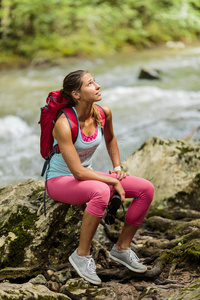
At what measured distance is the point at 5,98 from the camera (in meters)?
11.0

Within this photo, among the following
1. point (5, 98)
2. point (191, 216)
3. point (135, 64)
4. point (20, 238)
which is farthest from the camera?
point (135, 64)

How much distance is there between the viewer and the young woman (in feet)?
9.69

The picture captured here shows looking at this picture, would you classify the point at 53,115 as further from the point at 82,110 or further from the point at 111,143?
the point at 111,143

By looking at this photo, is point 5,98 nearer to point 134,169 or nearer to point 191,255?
point 134,169

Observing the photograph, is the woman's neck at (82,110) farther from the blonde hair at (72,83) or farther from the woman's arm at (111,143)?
the woman's arm at (111,143)

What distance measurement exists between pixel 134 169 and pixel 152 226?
1.05 metres

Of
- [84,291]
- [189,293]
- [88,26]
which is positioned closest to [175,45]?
[88,26]

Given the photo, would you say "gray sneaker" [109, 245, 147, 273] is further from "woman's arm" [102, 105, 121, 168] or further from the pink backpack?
the pink backpack

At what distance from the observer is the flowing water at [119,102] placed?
7.34m

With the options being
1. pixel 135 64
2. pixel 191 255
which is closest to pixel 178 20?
pixel 135 64

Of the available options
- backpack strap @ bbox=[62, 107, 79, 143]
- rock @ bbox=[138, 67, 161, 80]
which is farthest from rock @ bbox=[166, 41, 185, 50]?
backpack strap @ bbox=[62, 107, 79, 143]

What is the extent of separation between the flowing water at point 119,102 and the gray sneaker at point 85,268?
3731 mm

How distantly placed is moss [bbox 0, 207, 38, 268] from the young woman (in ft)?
1.08

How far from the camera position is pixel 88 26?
18625 millimetres
